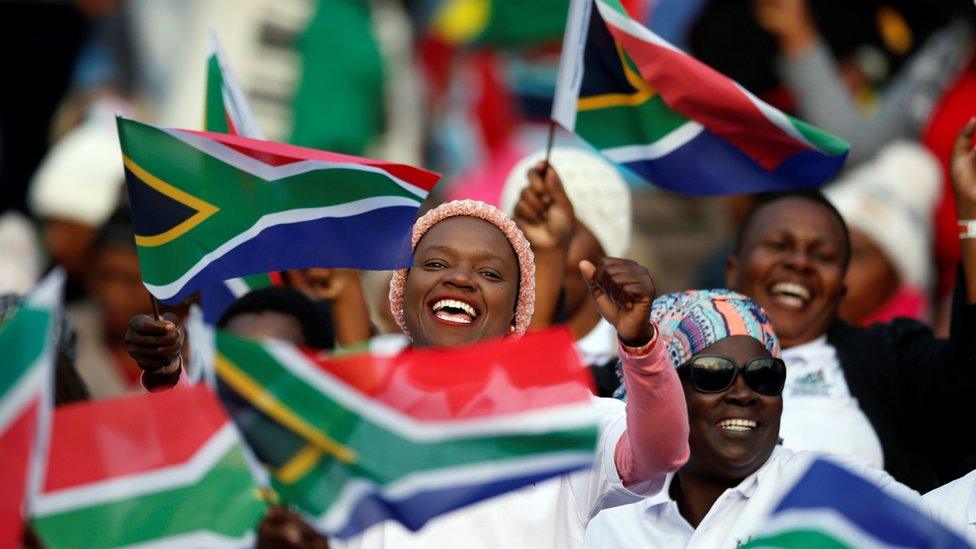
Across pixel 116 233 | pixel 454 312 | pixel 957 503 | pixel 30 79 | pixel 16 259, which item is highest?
pixel 454 312

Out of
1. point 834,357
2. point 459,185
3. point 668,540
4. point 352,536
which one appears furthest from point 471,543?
point 459,185

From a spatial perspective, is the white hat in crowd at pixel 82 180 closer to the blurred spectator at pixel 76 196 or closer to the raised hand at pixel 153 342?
the blurred spectator at pixel 76 196

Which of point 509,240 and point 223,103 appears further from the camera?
point 223,103

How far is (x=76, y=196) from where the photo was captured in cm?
963

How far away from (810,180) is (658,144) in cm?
48

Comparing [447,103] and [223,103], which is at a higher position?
[223,103]

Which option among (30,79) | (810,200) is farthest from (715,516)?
(30,79)

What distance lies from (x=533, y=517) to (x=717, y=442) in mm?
761

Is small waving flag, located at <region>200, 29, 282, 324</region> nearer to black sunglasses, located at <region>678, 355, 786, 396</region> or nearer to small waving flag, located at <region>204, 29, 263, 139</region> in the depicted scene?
small waving flag, located at <region>204, 29, 263, 139</region>

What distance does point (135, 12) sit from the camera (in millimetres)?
12094

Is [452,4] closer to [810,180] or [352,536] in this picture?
[810,180]

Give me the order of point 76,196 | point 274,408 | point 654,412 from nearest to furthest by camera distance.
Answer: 1. point 274,408
2. point 654,412
3. point 76,196

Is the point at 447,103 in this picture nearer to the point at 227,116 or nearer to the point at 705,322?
the point at 227,116

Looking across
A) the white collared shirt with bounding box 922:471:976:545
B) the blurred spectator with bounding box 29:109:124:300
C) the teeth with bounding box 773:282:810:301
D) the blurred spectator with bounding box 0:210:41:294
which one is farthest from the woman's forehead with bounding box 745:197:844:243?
the blurred spectator with bounding box 29:109:124:300
